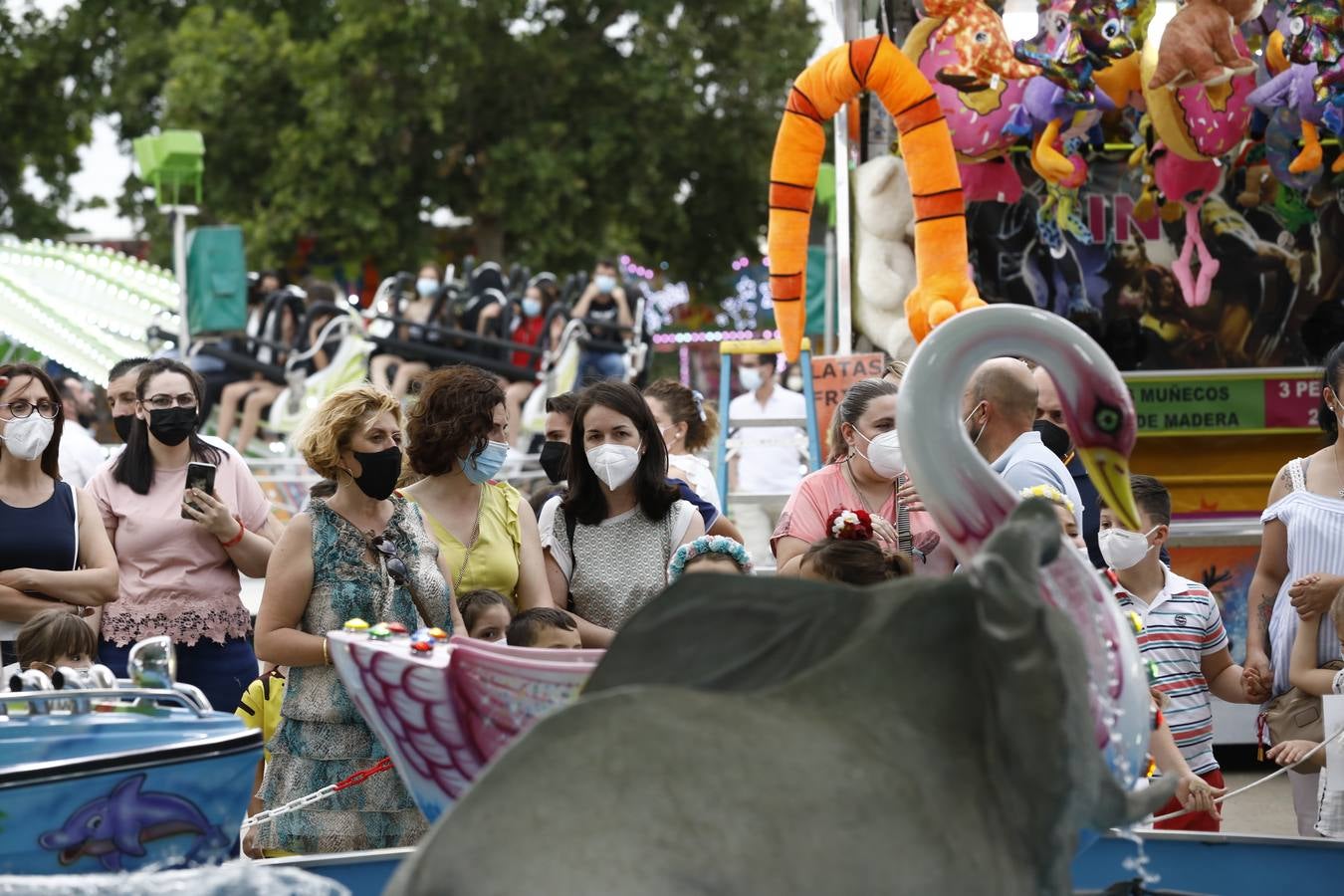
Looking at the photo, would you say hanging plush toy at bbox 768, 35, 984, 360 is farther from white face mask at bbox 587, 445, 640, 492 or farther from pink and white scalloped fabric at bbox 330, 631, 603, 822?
pink and white scalloped fabric at bbox 330, 631, 603, 822

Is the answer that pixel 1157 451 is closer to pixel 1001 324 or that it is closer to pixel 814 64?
pixel 814 64

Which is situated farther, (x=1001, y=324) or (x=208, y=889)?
(x=1001, y=324)

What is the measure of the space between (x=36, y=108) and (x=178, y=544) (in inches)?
892

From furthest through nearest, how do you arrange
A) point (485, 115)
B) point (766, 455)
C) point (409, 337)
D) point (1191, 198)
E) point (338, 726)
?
point (485, 115), point (409, 337), point (766, 455), point (1191, 198), point (338, 726)

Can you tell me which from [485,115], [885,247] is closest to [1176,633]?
[885,247]

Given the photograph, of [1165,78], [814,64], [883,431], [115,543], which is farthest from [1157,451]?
[115,543]

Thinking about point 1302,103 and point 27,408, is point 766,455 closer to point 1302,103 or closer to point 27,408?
point 1302,103

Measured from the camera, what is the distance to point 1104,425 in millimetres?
1965

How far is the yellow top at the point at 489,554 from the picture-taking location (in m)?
3.89

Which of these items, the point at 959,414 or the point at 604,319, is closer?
the point at 959,414

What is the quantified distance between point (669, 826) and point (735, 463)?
9.47 metres

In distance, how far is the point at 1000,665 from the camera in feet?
4.64

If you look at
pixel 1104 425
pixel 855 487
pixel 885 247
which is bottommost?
pixel 855 487

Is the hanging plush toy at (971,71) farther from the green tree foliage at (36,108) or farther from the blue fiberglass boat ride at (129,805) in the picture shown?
the green tree foliage at (36,108)
